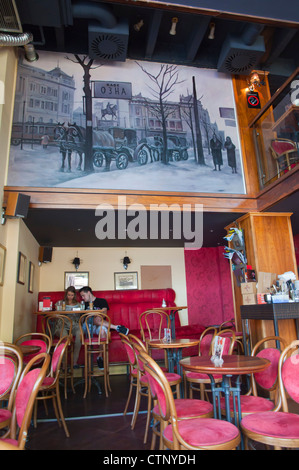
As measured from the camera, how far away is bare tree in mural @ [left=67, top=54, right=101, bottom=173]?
530 cm

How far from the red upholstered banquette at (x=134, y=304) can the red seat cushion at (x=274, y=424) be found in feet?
16.4

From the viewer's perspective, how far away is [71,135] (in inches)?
212

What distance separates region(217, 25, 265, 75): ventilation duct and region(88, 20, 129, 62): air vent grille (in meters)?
1.74

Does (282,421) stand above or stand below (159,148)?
below

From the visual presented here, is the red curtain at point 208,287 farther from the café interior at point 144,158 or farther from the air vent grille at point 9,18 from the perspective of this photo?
the air vent grille at point 9,18

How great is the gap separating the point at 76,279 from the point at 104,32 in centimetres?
510

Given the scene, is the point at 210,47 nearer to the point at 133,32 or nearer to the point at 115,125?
the point at 133,32

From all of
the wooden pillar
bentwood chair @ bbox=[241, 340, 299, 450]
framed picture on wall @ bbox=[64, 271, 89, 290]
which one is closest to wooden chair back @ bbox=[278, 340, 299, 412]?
bentwood chair @ bbox=[241, 340, 299, 450]

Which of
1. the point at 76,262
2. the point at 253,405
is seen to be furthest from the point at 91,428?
the point at 76,262

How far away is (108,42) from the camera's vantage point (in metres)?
5.40

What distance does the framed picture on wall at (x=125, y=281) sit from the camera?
795 cm

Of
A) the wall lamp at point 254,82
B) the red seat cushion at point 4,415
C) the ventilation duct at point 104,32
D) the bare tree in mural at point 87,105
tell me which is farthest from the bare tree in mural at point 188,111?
the red seat cushion at point 4,415

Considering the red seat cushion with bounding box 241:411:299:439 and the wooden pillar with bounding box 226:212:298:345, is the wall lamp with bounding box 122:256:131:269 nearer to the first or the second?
the wooden pillar with bounding box 226:212:298:345

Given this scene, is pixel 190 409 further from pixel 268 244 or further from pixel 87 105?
pixel 87 105
